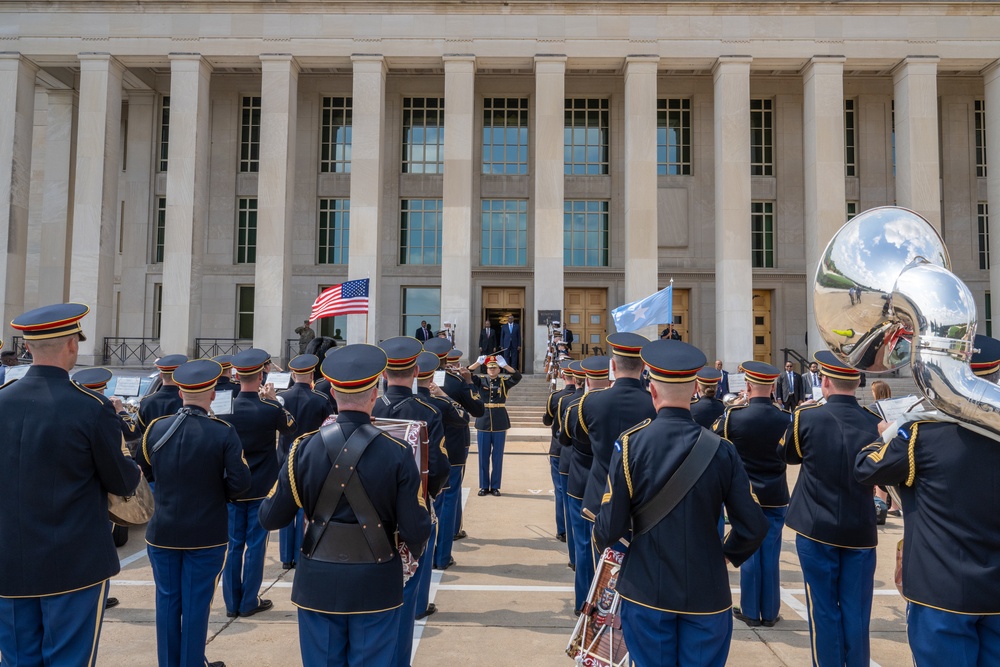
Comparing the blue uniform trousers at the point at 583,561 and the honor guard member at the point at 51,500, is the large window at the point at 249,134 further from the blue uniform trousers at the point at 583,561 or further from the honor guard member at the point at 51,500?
the honor guard member at the point at 51,500

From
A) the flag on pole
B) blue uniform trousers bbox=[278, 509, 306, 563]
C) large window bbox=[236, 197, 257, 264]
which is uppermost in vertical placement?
large window bbox=[236, 197, 257, 264]

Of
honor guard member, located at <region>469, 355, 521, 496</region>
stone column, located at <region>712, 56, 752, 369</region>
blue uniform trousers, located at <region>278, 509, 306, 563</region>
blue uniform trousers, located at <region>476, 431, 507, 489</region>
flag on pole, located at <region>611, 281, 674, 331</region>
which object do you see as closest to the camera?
blue uniform trousers, located at <region>278, 509, 306, 563</region>

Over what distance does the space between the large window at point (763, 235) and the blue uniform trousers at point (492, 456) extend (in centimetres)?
2037

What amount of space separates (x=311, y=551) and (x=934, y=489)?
10.4 ft

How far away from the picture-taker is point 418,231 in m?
28.8

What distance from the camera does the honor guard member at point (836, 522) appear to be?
4746mm

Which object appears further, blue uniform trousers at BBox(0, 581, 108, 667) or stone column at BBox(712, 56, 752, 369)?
stone column at BBox(712, 56, 752, 369)

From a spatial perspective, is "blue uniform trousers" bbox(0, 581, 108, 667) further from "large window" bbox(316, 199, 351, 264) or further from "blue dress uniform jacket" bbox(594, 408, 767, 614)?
"large window" bbox(316, 199, 351, 264)

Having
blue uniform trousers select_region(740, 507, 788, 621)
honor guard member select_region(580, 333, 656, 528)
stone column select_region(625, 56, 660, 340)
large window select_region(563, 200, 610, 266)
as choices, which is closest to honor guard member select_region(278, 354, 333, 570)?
honor guard member select_region(580, 333, 656, 528)

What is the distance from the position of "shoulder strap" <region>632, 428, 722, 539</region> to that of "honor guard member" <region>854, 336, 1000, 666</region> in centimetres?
92

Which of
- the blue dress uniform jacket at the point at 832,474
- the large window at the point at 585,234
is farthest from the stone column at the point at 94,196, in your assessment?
the blue dress uniform jacket at the point at 832,474

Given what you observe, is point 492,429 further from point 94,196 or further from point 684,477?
point 94,196

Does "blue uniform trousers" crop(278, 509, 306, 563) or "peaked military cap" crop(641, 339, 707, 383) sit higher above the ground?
"peaked military cap" crop(641, 339, 707, 383)

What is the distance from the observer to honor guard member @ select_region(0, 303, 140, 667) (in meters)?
3.48
